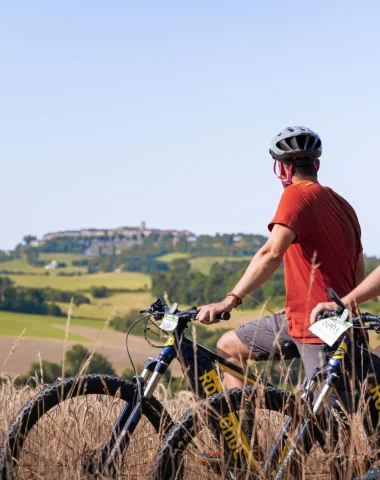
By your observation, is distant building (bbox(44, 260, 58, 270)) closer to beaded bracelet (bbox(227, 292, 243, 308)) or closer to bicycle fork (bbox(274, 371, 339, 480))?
beaded bracelet (bbox(227, 292, 243, 308))

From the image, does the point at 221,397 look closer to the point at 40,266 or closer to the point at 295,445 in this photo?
the point at 295,445

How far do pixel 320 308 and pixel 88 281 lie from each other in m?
128

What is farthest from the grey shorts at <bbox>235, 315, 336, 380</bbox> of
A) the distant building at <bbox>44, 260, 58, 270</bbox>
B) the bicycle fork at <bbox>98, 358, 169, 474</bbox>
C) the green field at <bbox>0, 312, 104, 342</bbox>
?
the distant building at <bbox>44, 260, 58, 270</bbox>

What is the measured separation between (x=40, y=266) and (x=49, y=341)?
9367 cm

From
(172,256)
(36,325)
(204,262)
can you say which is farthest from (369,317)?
(172,256)

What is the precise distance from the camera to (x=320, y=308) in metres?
4.13

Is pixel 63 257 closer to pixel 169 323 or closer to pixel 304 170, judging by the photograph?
pixel 304 170

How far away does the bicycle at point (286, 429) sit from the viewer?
3963 mm

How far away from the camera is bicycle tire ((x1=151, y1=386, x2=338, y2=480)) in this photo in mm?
3945

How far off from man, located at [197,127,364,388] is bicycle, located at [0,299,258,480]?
180 mm

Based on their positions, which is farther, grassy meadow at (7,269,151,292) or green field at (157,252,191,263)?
green field at (157,252,191,263)

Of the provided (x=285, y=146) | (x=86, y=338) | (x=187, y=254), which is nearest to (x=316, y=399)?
(x=285, y=146)

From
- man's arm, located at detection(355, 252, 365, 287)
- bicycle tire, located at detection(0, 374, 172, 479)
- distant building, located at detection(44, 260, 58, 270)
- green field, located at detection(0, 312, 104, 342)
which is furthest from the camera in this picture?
distant building, located at detection(44, 260, 58, 270)

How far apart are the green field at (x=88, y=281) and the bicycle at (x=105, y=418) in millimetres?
116421
